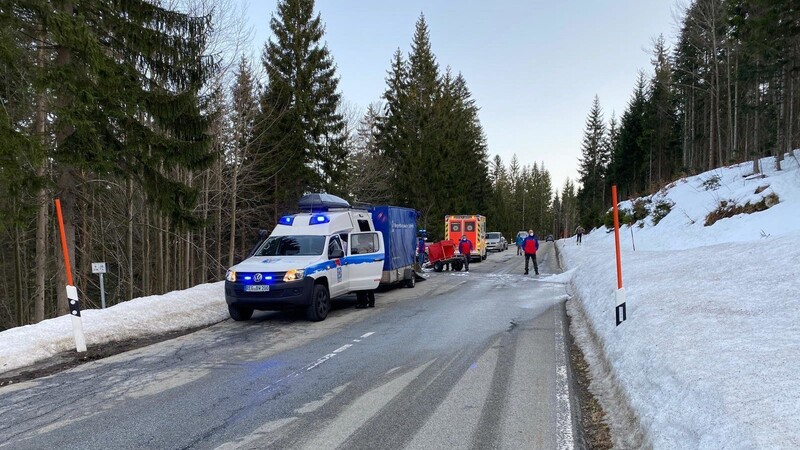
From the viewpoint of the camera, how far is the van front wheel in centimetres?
1025

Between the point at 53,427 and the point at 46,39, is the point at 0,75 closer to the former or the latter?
the point at 46,39

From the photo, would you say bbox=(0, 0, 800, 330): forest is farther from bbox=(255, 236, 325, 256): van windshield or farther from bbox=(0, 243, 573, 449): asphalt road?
bbox=(0, 243, 573, 449): asphalt road

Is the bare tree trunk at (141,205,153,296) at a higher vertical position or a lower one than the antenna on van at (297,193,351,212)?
lower

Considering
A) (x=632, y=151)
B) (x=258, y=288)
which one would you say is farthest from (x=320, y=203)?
(x=632, y=151)

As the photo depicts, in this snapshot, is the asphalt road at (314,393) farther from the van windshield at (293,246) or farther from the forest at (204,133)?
the forest at (204,133)

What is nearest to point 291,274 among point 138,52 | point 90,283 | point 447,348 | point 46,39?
point 447,348

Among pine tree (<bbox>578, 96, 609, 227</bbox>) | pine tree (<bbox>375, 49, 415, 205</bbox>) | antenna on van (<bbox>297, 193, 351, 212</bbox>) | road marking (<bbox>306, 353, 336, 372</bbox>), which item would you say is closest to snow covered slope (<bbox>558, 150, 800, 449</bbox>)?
road marking (<bbox>306, 353, 336, 372</bbox>)

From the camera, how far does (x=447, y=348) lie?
7938mm

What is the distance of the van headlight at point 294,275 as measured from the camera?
991cm

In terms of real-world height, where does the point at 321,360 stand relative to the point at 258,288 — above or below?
below

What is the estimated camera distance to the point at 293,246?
11.5 meters

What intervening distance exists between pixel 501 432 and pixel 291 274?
6.34m

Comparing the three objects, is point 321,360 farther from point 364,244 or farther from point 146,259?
point 146,259

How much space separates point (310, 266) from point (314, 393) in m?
4.78
